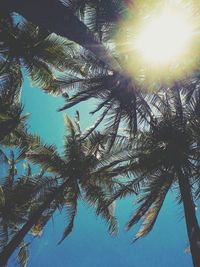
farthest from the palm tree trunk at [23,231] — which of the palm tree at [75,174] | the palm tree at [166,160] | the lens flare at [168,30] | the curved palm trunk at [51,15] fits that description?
the curved palm trunk at [51,15]

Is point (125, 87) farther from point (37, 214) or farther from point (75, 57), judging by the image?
point (37, 214)

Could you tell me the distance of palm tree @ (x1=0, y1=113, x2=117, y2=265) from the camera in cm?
1389

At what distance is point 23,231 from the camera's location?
466 inches

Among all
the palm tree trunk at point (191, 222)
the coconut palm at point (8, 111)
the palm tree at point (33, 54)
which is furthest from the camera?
the palm tree at point (33, 54)

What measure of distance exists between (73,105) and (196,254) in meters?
6.67

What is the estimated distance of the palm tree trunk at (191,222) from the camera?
9.91 meters

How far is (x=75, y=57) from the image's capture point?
13602 mm

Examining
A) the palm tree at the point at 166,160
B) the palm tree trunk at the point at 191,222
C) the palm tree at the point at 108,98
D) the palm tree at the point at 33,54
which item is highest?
the palm tree at the point at 33,54

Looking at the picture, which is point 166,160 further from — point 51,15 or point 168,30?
point 51,15

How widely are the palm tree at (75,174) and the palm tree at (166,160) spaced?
1.01 metres

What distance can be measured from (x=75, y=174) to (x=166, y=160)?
409 centimetres

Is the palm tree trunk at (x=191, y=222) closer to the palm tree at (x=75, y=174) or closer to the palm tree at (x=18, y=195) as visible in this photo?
the palm tree at (x=75, y=174)

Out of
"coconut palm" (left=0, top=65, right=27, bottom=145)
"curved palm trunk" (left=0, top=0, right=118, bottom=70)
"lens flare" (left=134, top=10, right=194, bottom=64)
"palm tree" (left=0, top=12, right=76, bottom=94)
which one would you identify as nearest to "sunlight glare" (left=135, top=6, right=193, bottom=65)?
"lens flare" (left=134, top=10, right=194, bottom=64)

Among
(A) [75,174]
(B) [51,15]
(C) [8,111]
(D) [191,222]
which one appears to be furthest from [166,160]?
(B) [51,15]
